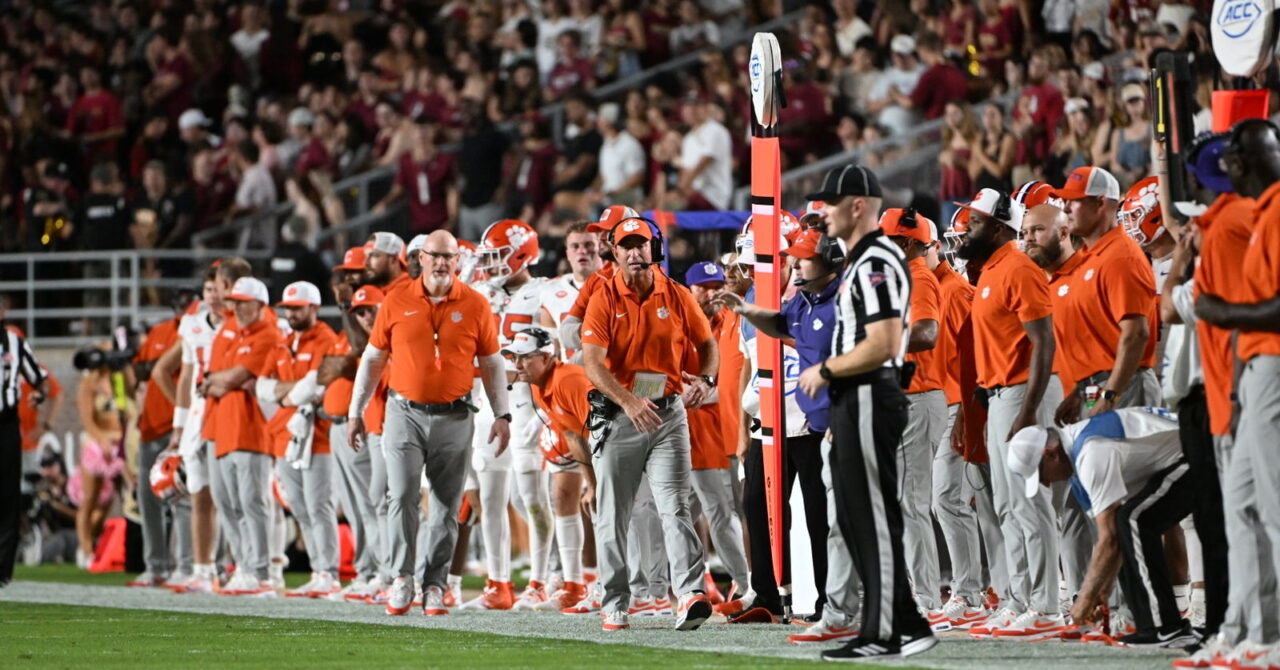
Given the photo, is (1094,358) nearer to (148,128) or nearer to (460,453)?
(460,453)

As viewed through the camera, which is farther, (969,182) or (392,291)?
(969,182)

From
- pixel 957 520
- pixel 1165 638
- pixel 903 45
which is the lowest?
pixel 1165 638

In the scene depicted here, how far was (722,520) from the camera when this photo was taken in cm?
1104

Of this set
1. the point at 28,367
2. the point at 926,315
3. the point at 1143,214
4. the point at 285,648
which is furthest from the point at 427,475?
the point at 28,367

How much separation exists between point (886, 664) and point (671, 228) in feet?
26.2

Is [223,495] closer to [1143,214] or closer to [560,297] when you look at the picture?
[560,297]

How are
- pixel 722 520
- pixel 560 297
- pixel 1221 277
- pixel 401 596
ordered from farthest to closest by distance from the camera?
pixel 560 297, pixel 401 596, pixel 722 520, pixel 1221 277

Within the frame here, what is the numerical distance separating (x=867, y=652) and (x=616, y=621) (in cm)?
233

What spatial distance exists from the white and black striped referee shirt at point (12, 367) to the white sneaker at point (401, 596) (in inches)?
197

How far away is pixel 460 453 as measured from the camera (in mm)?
11477

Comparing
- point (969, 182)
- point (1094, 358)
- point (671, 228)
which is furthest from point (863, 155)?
point (1094, 358)

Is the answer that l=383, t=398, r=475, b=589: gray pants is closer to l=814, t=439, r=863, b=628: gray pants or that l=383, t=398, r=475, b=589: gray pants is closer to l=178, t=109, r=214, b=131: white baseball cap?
l=814, t=439, r=863, b=628: gray pants

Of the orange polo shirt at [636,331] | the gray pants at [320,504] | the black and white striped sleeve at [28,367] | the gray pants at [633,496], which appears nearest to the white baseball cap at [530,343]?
the orange polo shirt at [636,331]

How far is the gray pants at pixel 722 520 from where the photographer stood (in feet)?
36.1
